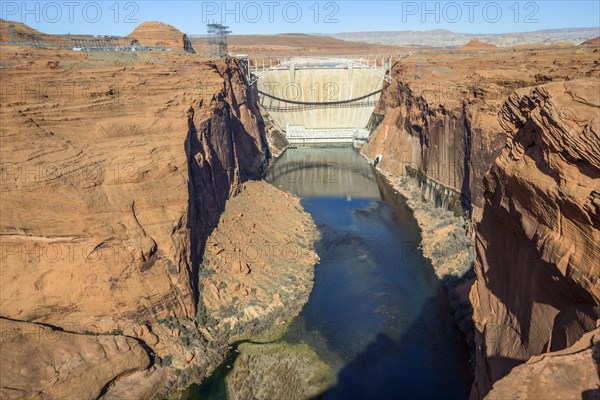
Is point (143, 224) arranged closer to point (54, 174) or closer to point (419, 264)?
point (54, 174)

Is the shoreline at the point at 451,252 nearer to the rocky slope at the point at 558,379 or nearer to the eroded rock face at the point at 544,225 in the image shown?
the eroded rock face at the point at 544,225

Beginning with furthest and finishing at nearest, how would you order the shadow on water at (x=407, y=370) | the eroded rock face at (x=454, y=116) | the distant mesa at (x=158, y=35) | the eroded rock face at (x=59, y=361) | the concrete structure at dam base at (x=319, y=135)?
the concrete structure at dam base at (x=319, y=135), the distant mesa at (x=158, y=35), the eroded rock face at (x=454, y=116), the shadow on water at (x=407, y=370), the eroded rock face at (x=59, y=361)

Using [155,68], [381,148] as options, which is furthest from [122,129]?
[381,148]

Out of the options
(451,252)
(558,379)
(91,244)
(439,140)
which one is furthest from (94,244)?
(439,140)

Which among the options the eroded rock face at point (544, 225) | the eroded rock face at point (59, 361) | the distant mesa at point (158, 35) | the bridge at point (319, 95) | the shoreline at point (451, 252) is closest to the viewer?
the eroded rock face at point (544, 225)

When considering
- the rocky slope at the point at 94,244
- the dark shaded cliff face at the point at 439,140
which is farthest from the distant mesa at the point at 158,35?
the dark shaded cliff face at the point at 439,140

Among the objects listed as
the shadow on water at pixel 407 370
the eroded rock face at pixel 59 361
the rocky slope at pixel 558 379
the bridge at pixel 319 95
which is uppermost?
the bridge at pixel 319 95

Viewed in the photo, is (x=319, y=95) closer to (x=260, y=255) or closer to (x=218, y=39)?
(x=218, y=39)
